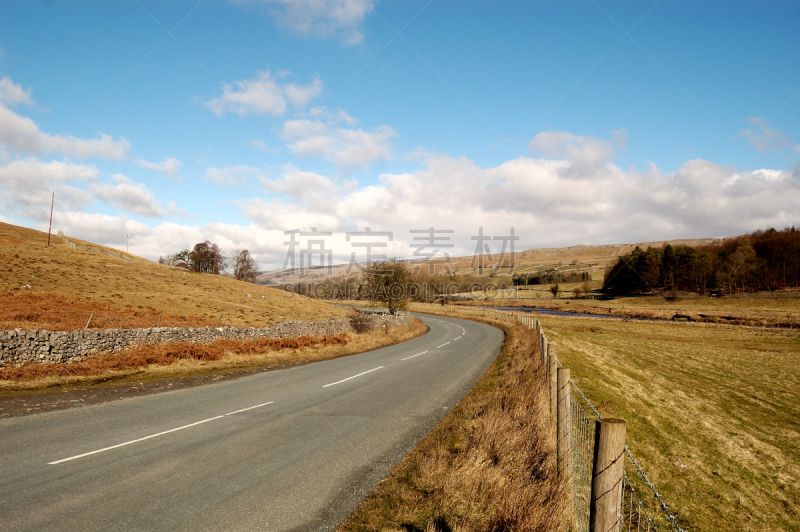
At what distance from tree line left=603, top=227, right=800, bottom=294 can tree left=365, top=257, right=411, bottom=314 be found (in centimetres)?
7928

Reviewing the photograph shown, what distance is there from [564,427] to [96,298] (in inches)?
1375

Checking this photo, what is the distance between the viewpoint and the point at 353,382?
14.0 metres

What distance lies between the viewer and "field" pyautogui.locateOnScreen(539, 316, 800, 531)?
29.9ft

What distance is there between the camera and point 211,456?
271 inches

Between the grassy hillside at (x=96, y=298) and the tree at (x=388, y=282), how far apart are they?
8866mm

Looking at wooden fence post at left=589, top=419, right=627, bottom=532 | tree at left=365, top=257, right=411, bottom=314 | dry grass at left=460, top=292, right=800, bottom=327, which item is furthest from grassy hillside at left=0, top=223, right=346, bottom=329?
dry grass at left=460, top=292, right=800, bottom=327

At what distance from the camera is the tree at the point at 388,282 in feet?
139

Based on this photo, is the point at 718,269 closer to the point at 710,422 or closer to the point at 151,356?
the point at 710,422

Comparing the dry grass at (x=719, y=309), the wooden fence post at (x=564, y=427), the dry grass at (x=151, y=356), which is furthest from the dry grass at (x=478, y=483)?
the dry grass at (x=719, y=309)

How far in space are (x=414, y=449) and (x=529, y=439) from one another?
225 centimetres

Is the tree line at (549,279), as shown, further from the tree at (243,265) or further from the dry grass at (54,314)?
the dry grass at (54,314)

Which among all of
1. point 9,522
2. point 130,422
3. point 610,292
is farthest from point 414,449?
point 610,292

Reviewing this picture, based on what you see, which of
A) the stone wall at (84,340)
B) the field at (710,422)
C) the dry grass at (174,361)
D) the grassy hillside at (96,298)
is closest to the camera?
the field at (710,422)

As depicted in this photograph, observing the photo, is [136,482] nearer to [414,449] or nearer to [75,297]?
[414,449]
